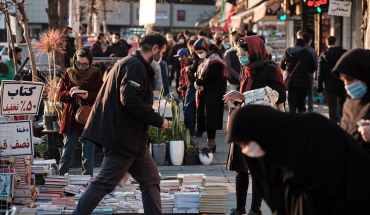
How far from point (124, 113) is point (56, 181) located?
1.99 meters

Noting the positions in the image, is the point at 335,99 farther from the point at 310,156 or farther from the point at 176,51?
the point at 310,156

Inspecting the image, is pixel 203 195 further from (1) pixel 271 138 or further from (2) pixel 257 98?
(1) pixel 271 138

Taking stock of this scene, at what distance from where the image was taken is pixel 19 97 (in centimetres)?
516

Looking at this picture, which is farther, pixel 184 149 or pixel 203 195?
pixel 184 149

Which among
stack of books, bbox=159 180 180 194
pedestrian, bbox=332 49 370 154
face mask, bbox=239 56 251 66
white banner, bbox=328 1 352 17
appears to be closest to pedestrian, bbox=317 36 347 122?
white banner, bbox=328 1 352 17

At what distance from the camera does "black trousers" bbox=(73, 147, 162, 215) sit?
432cm

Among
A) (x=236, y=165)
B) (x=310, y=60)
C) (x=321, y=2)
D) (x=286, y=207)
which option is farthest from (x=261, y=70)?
(x=321, y=2)

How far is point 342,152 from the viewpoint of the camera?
8.41 feet

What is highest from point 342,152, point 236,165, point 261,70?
point 261,70

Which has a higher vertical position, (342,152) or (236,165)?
(342,152)

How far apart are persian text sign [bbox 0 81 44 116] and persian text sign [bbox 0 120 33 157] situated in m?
0.13

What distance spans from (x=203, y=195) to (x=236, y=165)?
29.5 inches

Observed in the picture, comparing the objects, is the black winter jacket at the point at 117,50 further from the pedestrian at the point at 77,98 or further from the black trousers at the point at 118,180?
the black trousers at the point at 118,180

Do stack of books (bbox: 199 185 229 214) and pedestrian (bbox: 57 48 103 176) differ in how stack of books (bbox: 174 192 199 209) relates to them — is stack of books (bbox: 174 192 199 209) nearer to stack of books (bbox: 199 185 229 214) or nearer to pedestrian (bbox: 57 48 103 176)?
stack of books (bbox: 199 185 229 214)
